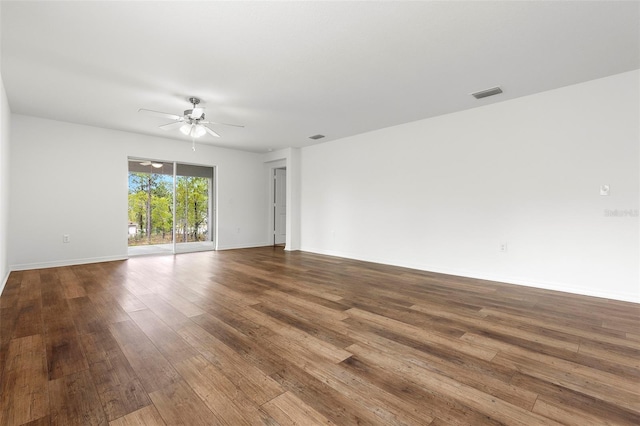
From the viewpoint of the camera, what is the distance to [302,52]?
9.06 feet

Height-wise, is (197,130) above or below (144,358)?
above

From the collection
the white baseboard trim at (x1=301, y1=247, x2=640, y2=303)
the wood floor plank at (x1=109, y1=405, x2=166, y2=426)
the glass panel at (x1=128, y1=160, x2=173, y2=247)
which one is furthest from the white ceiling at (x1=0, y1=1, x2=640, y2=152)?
the wood floor plank at (x1=109, y1=405, x2=166, y2=426)

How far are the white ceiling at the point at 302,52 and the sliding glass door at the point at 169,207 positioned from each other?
2.37m

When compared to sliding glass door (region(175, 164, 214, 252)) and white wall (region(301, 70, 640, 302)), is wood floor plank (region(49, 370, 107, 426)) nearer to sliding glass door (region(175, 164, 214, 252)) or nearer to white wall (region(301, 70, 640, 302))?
white wall (region(301, 70, 640, 302))

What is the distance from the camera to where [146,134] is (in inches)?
232

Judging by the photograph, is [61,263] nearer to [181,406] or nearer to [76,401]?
[76,401]

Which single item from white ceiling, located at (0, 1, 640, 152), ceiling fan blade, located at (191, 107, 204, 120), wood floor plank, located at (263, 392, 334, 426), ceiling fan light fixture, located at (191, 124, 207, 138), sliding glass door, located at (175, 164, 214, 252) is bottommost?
wood floor plank, located at (263, 392, 334, 426)

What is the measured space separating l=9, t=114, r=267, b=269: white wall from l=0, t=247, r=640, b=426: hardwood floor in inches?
64.0

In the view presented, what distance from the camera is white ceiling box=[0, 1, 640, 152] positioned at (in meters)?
2.20

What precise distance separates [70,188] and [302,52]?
5.06 m

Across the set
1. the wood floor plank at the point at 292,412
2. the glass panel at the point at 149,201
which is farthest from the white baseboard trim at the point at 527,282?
the glass panel at the point at 149,201

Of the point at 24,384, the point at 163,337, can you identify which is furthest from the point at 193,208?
the point at 24,384

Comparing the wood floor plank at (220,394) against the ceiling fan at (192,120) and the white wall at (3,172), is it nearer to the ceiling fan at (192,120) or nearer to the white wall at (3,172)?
the ceiling fan at (192,120)

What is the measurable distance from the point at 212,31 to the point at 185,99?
172cm
